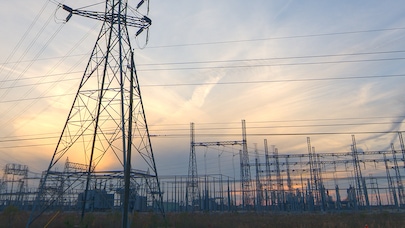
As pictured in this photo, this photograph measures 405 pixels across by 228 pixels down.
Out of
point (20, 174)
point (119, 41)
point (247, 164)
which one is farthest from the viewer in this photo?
point (20, 174)

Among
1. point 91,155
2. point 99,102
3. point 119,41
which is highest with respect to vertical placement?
point 119,41

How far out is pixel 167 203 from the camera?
2000 inches

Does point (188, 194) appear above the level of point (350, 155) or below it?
below

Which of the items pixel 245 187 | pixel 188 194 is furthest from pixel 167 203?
pixel 245 187

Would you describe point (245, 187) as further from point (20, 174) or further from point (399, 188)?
point (20, 174)

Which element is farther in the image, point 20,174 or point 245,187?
point 20,174

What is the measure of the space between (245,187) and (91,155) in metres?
31.3

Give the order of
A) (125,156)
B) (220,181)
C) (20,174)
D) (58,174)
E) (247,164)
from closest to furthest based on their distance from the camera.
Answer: (125,156), (58,174), (247,164), (220,181), (20,174)

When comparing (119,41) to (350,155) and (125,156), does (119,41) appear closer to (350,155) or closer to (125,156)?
(125,156)

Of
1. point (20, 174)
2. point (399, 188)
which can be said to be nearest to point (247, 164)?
point (399, 188)

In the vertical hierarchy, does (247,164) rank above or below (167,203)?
above

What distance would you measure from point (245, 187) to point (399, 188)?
22502mm

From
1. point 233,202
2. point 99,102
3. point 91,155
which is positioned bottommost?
point 233,202

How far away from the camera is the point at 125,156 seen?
557 inches
